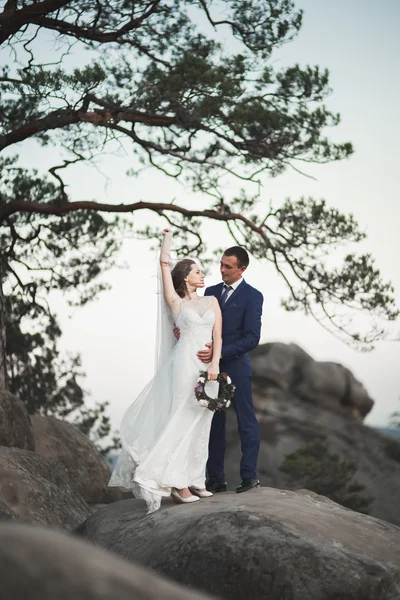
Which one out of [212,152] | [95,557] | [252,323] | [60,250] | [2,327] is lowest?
[95,557]

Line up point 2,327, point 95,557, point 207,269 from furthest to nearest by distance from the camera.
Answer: point 207,269 → point 2,327 → point 95,557

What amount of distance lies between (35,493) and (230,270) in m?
3.04

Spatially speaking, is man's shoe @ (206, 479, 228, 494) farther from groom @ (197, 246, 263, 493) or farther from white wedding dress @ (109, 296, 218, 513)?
white wedding dress @ (109, 296, 218, 513)

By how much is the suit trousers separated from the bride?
0.30 m

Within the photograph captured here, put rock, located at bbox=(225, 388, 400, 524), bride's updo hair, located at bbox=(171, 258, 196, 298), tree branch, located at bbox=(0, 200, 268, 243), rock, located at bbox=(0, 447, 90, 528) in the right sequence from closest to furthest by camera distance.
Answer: bride's updo hair, located at bbox=(171, 258, 196, 298)
rock, located at bbox=(0, 447, 90, 528)
tree branch, located at bbox=(0, 200, 268, 243)
rock, located at bbox=(225, 388, 400, 524)

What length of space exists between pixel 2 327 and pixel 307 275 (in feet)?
17.2

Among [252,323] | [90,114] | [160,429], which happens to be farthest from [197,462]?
[90,114]

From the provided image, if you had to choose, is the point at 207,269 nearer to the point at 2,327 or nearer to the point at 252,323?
the point at 2,327

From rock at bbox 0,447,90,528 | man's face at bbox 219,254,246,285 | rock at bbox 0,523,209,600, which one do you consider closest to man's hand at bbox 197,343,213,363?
man's face at bbox 219,254,246,285

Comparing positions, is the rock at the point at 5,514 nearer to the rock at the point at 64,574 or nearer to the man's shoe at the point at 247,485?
the man's shoe at the point at 247,485

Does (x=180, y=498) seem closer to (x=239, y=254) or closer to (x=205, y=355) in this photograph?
(x=205, y=355)

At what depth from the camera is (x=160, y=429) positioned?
23.4ft

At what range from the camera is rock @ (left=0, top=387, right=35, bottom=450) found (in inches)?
396

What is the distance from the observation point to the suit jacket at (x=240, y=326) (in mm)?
7199
